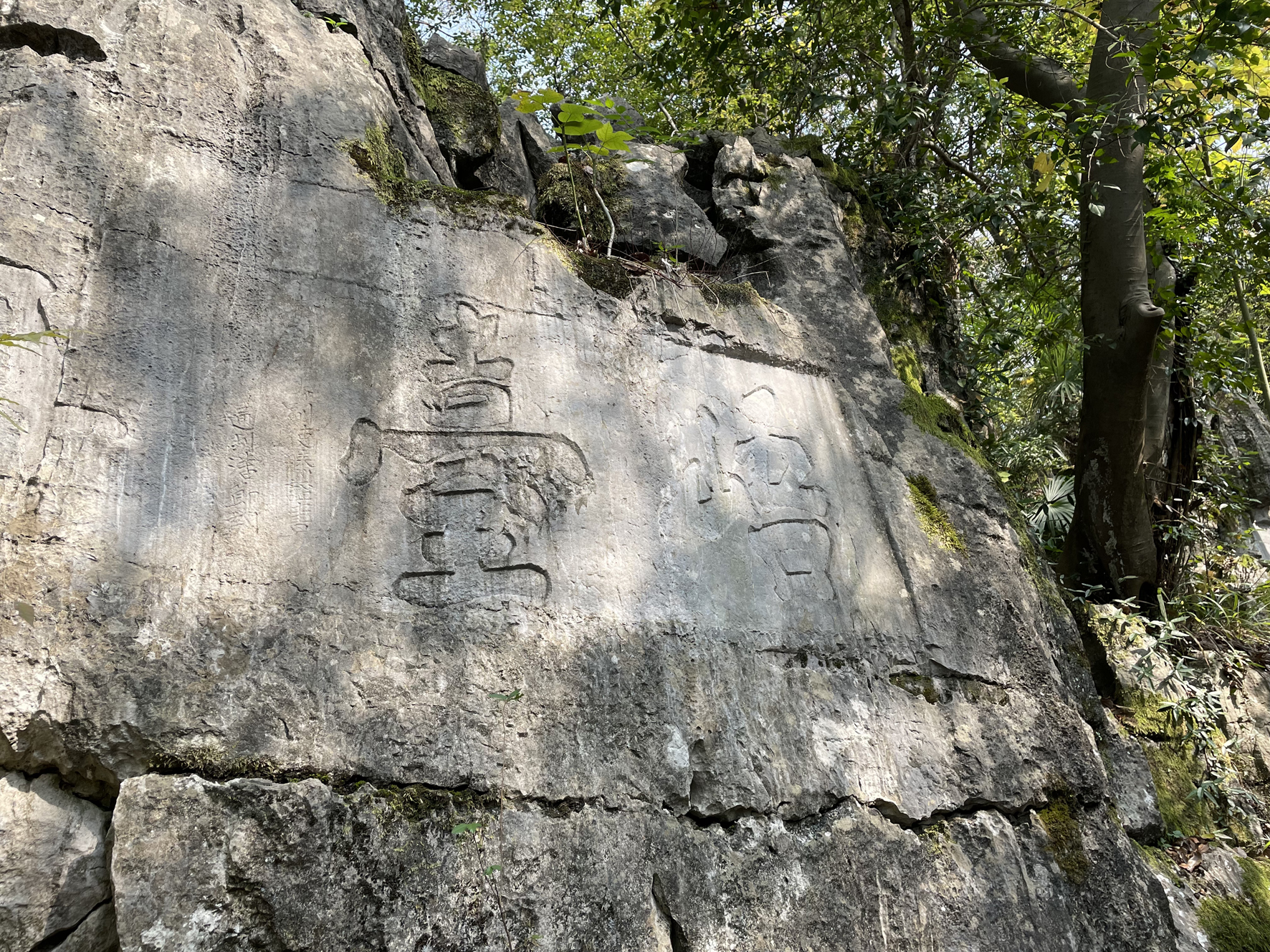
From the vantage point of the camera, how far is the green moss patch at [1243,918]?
11.3 ft

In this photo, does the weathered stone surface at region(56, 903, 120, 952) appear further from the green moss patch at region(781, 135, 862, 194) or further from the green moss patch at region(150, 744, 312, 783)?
the green moss patch at region(781, 135, 862, 194)

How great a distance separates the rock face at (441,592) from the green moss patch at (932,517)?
2 centimetres

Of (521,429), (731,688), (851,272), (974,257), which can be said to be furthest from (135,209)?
(974,257)

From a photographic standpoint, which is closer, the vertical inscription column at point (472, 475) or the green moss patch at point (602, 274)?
the vertical inscription column at point (472, 475)

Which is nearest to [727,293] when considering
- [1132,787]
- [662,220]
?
[662,220]

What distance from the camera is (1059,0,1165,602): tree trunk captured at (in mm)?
4523

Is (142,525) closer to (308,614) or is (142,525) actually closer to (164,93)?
(308,614)

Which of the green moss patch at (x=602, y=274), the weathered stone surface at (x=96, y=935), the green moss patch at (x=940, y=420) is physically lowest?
the weathered stone surface at (x=96, y=935)

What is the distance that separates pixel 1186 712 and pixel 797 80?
14.0ft

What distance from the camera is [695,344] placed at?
346 cm

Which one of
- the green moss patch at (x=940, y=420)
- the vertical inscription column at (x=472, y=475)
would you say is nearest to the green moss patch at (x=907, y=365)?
the green moss patch at (x=940, y=420)

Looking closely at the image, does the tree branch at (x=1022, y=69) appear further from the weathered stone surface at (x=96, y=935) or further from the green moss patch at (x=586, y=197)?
the weathered stone surface at (x=96, y=935)

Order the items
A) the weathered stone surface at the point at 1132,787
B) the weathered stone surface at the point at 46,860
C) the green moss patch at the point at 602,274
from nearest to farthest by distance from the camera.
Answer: the weathered stone surface at the point at 46,860
the green moss patch at the point at 602,274
the weathered stone surface at the point at 1132,787

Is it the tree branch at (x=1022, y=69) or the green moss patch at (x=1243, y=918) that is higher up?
the tree branch at (x=1022, y=69)
